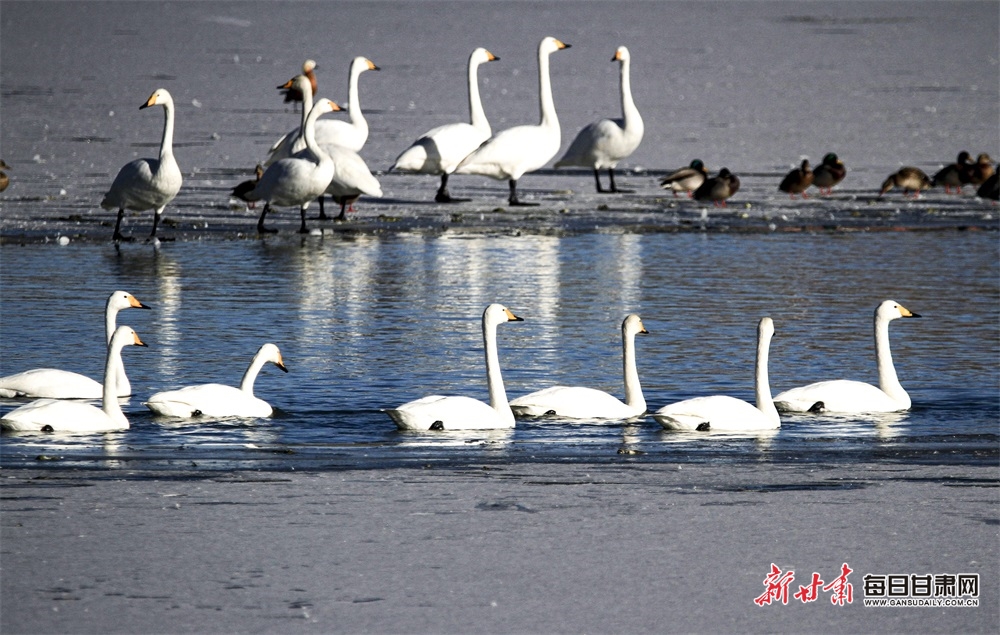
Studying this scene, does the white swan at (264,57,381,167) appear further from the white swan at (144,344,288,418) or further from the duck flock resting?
the white swan at (144,344,288,418)

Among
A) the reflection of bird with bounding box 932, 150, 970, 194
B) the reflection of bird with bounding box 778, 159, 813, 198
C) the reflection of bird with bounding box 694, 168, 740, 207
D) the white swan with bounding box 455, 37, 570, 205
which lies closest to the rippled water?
the reflection of bird with bounding box 694, 168, 740, 207

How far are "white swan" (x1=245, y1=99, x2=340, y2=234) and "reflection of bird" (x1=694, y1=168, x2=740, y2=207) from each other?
4.47m

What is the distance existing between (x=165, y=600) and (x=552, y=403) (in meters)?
3.34

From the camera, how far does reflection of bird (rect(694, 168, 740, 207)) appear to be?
1905 centimetres

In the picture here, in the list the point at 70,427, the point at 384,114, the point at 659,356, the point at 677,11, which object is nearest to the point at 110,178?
the point at 384,114

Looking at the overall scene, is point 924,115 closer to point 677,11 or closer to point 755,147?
point 755,147

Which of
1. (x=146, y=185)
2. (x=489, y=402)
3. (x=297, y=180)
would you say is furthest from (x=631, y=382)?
(x=297, y=180)

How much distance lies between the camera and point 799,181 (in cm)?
1956

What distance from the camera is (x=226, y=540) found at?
6.68m

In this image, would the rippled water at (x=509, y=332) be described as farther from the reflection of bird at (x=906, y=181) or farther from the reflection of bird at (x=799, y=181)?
the reflection of bird at (x=799, y=181)

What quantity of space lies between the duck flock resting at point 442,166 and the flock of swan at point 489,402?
6683mm

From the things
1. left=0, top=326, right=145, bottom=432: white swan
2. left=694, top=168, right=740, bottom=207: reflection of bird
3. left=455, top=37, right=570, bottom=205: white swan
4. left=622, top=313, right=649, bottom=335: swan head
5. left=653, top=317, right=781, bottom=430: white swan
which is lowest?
left=653, top=317, right=781, bottom=430: white swan

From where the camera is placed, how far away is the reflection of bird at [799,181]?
1953 centimetres

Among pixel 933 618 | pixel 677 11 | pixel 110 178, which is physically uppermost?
pixel 677 11
